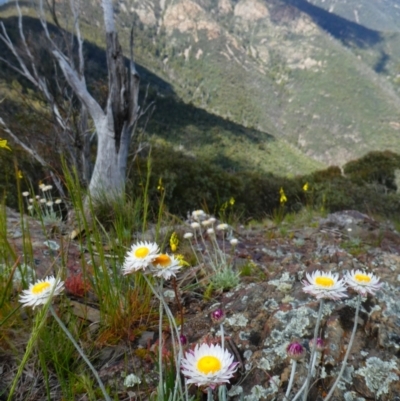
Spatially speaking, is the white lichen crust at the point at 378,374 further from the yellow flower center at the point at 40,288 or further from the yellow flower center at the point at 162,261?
the yellow flower center at the point at 40,288

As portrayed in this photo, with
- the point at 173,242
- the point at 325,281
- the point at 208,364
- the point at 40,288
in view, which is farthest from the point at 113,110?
the point at 208,364

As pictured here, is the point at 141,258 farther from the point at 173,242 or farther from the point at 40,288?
the point at 173,242

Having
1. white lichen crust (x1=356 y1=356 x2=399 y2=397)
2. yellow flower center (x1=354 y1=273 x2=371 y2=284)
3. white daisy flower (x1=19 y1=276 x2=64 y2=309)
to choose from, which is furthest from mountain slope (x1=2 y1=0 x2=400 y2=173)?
white daisy flower (x1=19 y1=276 x2=64 y2=309)

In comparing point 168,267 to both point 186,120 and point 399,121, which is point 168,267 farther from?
point 399,121

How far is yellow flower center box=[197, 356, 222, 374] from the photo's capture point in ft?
2.64

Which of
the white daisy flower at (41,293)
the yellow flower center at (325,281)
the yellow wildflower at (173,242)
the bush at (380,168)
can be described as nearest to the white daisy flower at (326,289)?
the yellow flower center at (325,281)

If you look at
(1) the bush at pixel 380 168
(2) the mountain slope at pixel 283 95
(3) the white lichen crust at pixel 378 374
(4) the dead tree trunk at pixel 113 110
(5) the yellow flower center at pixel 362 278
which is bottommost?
(2) the mountain slope at pixel 283 95

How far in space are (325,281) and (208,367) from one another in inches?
15.9

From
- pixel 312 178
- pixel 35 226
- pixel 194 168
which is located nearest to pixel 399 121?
pixel 312 178

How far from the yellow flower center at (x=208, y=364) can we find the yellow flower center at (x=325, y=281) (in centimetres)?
35

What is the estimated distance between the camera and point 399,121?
136 meters

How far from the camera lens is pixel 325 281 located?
989 millimetres

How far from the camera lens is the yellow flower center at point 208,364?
803 millimetres

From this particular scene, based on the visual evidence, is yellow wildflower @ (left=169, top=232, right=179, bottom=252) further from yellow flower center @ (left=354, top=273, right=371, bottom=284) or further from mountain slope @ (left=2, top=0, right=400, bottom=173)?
mountain slope @ (left=2, top=0, right=400, bottom=173)
